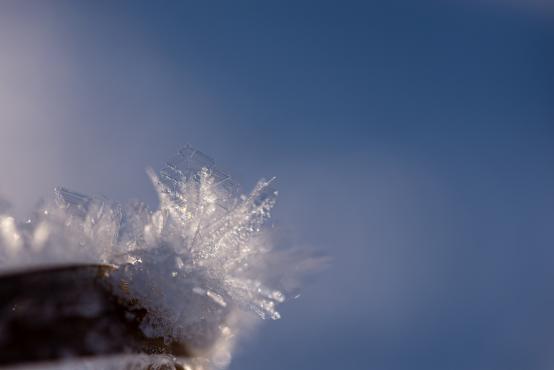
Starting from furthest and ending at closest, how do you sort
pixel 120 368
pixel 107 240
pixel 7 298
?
pixel 107 240 → pixel 120 368 → pixel 7 298

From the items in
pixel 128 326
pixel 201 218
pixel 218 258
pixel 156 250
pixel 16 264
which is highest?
pixel 201 218

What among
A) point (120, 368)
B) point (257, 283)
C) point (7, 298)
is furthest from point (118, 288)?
point (257, 283)

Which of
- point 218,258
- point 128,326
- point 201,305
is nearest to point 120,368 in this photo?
point 128,326

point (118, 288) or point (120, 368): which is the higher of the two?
point (118, 288)

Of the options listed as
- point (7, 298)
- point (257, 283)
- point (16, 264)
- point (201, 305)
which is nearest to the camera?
point (7, 298)

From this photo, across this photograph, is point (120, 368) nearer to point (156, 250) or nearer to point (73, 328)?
point (73, 328)

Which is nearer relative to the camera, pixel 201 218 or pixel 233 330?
pixel 233 330

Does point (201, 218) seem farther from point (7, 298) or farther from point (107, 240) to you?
point (7, 298)
